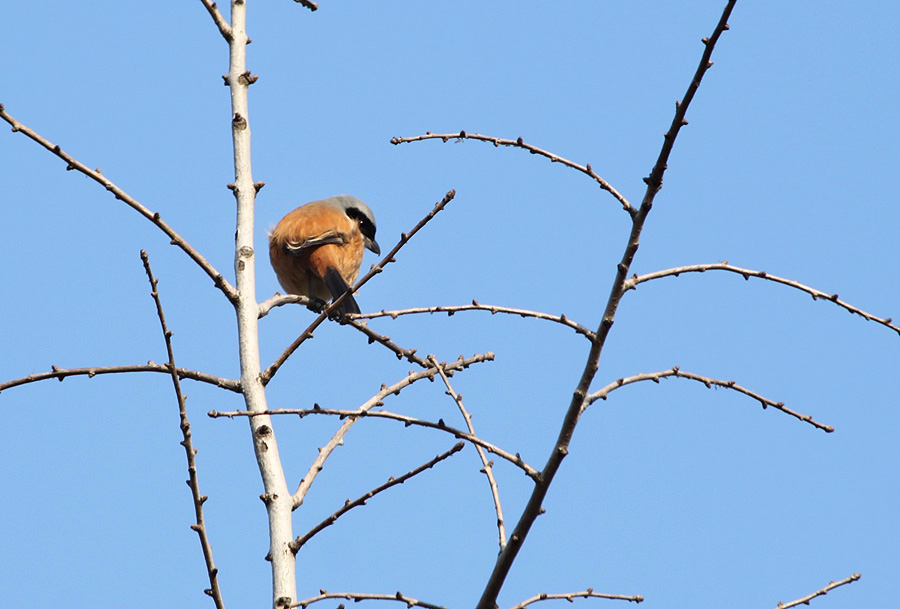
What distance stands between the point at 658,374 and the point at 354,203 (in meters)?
5.13

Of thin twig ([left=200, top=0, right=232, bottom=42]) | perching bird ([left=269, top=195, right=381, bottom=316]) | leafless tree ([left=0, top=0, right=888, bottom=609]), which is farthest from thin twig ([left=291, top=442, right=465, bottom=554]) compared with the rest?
perching bird ([left=269, top=195, right=381, bottom=316])

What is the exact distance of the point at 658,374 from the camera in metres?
2.28

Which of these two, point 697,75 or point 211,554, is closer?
point 697,75

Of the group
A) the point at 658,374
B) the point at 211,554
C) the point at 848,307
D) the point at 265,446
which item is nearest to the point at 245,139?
the point at 265,446

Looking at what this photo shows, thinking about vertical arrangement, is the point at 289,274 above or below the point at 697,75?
above

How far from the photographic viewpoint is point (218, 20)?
3492mm

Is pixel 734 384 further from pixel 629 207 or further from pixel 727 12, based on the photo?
pixel 727 12

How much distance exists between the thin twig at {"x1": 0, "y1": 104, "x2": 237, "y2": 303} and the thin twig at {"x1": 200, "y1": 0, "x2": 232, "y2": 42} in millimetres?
815

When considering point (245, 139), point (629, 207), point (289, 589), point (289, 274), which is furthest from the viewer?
point (289, 274)

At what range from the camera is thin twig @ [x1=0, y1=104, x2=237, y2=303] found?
2.92 meters

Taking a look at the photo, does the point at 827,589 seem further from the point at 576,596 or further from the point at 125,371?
the point at 125,371

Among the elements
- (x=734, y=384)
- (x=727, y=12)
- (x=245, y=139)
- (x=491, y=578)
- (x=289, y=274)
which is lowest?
(x=491, y=578)

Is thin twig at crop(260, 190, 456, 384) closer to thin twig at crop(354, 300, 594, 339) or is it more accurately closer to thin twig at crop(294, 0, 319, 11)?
thin twig at crop(354, 300, 594, 339)

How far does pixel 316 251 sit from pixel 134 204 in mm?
3041
